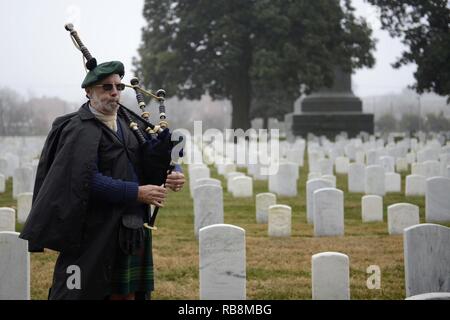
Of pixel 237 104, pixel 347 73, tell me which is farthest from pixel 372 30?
pixel 237 104

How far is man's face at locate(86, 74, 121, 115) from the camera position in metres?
3.92

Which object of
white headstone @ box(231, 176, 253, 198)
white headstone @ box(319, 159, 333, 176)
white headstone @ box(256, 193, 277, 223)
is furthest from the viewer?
white headstone @ box(319, 159, 333, 176)

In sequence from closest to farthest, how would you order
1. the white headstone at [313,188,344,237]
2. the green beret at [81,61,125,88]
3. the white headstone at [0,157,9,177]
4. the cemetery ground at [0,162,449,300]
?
the green beret at [81,61,125,88], the cemetery ground at [0,162,449,300], the white headstone at [313,188,344,237], the white headstone at [0,157,9,177]

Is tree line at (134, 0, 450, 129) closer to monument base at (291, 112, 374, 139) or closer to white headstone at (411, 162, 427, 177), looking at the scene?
monument base at (291, 112, 374, 139)

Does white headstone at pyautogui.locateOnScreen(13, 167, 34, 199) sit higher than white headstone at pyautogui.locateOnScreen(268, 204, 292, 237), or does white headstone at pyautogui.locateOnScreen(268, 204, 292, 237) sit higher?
white headstone at pyautogui.locateOnScreen(13, 167, 34, 199)

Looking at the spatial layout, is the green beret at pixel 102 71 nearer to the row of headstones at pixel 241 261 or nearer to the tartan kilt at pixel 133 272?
the tartan kilt at pixel 133 272

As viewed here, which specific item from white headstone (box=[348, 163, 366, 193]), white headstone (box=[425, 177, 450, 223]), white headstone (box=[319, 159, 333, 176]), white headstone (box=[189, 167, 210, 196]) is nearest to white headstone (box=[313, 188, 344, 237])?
white headstone (box=[425, 177, 450, 223])

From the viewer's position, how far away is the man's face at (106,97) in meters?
3.92

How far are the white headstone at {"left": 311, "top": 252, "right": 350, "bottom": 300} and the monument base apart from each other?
98.3 ft

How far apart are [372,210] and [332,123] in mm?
25200

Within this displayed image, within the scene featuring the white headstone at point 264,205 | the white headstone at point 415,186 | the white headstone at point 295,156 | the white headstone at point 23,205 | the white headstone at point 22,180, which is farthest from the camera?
the white headstone at point 295,156

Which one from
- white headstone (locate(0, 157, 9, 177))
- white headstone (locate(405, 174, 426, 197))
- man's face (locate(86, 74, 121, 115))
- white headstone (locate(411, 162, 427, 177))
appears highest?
man's face (locate(86, 74, 121, 115))

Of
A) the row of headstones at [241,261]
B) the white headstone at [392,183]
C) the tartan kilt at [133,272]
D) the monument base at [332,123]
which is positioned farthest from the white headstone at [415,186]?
the monument base at [332,123]

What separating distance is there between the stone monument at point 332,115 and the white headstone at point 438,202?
25.2m
